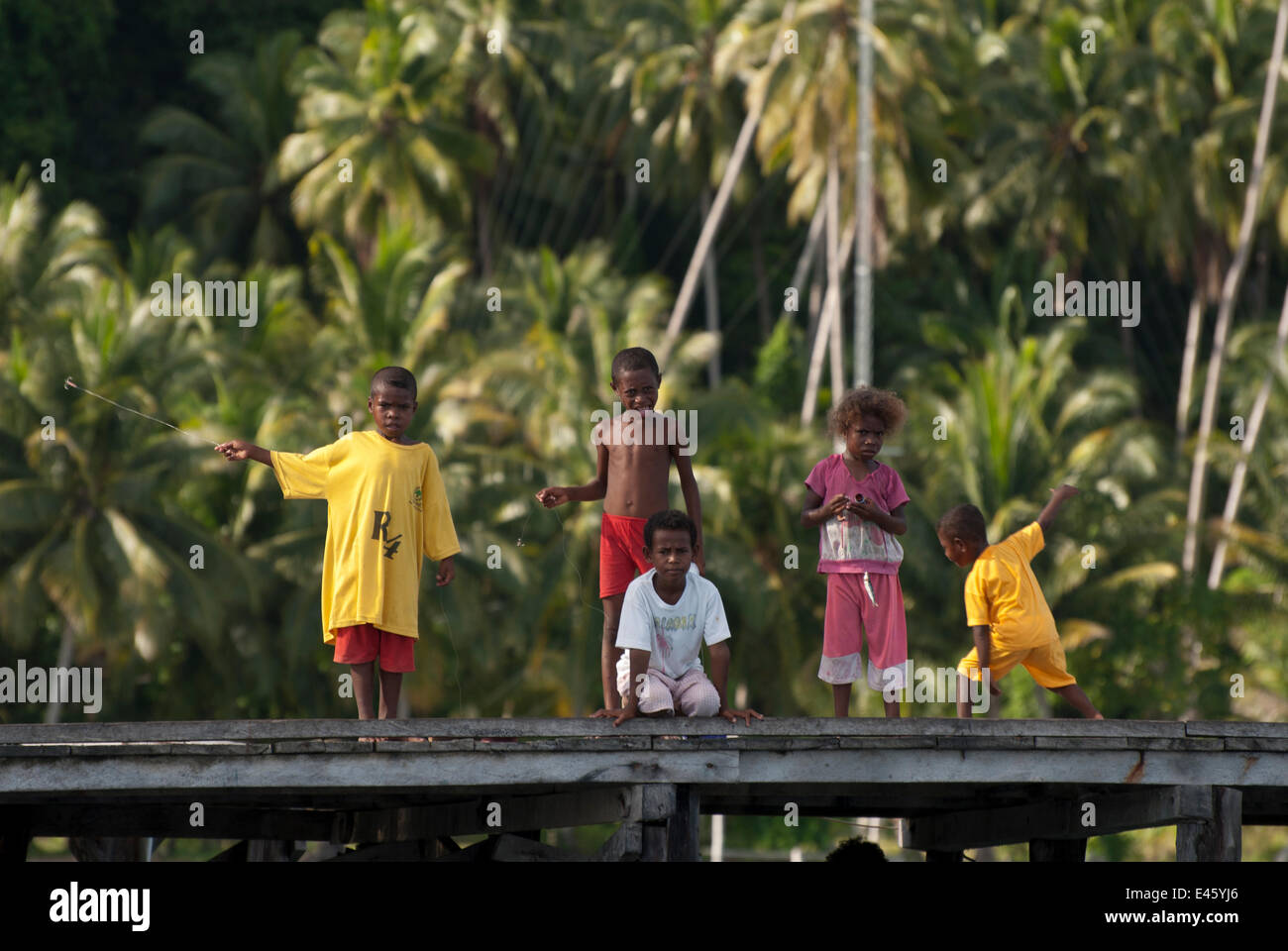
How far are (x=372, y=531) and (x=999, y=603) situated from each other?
10.0ft

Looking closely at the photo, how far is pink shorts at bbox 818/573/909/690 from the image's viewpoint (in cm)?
959

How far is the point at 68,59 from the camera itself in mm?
43281

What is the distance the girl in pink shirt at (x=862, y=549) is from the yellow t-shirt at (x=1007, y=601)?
0.45 meters

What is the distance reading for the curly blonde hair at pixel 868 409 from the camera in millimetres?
9508

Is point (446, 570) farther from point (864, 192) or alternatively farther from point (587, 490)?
point (864, 192)

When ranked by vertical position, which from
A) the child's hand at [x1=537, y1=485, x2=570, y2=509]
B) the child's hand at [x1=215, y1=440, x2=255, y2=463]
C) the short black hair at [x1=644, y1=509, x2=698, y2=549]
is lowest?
the short black hair at [x1=644, y1=509, x2=698, y2=549]

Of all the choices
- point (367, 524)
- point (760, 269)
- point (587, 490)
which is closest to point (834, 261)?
point (760, 269)

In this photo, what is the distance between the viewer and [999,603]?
9.90 m

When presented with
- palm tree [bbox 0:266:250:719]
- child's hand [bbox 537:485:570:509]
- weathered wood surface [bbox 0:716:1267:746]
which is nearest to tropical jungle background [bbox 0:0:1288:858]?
palm tree [bbox 0:266:250:719]

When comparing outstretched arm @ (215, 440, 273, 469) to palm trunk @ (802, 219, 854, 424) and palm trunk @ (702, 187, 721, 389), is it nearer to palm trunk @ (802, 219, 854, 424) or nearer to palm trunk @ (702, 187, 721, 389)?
palm trunk @ (802, 219, 854, 424)

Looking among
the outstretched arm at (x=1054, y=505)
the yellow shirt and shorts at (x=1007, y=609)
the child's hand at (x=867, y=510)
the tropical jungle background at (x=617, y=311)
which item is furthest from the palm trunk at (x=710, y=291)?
the child's hand at (x=867, y=510)
